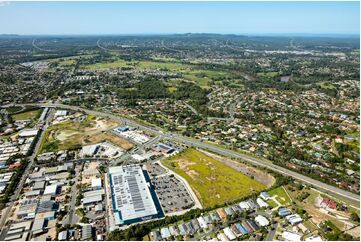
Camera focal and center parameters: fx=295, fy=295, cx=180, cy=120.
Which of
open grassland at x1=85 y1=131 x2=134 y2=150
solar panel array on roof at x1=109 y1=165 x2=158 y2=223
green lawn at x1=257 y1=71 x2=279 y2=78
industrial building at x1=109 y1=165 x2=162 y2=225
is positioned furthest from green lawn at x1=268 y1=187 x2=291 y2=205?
green lawn at x1=257 y1=71 x2=279 y2=78

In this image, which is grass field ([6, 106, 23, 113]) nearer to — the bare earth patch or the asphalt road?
the asphalt road

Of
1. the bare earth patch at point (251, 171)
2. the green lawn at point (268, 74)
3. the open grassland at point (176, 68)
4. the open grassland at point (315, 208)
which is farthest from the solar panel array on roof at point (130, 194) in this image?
the green lawn at point (268, 74)

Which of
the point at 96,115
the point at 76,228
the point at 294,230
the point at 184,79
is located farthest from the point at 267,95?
the point at 76,228

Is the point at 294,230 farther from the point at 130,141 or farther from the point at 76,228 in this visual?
the point at 130,141

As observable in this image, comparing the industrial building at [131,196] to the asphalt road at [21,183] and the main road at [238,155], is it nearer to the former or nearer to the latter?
the asphalt road at [21,183]

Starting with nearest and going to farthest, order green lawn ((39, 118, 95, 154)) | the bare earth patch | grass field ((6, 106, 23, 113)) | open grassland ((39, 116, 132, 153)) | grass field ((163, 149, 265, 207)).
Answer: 1. grass field ((163, 149, 265, 207))
2. the bare earth patch
3. green lawn ((39, 118, 95, 154))
4. open grassland ((39, 116, 132, 153))
5. grass field ((6, 106, 23, 113))
